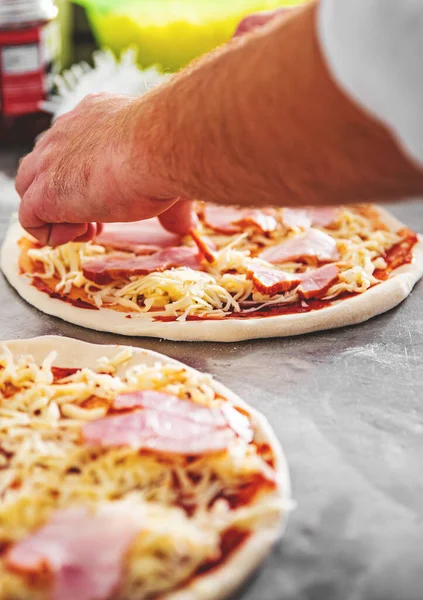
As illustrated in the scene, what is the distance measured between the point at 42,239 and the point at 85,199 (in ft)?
1.25

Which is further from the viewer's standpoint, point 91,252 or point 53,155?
point 91,252

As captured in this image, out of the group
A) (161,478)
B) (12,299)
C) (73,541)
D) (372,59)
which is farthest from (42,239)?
(372,59)

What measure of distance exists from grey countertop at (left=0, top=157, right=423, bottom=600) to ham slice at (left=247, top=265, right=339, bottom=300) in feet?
0.54

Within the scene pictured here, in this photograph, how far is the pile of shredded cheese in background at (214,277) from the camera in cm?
243

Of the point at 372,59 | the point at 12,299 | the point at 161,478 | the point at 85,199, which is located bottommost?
the point at 12,299

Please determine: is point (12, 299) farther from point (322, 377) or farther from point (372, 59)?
point (372, 59)

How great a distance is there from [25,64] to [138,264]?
66.1 inches

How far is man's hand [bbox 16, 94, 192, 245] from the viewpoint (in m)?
2.00

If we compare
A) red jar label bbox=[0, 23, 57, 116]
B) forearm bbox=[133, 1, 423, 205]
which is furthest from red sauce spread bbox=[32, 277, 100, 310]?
red jar label bbox=[0, 23, 57, 116]

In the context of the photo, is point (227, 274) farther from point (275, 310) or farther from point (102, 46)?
point (102, 46)

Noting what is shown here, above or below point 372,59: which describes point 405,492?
below

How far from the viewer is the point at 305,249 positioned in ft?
8.84

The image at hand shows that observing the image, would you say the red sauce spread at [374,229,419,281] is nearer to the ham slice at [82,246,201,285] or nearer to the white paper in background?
the ham slice at [82,246,201,285]

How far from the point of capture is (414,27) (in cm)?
128
